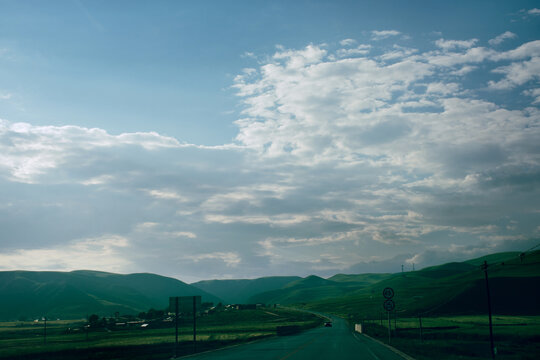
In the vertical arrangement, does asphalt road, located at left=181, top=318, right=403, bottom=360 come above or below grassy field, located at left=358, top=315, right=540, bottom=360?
above

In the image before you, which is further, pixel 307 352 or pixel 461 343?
pixel 461 343

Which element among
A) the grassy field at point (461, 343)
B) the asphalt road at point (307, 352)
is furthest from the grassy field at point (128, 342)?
the grassy field at point (461, 343)

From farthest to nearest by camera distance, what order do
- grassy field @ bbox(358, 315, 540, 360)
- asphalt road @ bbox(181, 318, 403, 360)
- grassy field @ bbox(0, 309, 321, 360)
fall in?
1. grassy field @ bbox(0, 309, 321, 360)
2. grassy field @ bbox(358, 315, 540, 360)
3. asphalt road @ bbox(181, 318, 403, 360)

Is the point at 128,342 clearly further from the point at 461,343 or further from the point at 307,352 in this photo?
the point at 461,343

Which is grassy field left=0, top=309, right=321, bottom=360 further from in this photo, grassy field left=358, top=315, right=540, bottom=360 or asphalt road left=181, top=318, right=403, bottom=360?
grassy field left=358, top=315, right=540, bottom=360

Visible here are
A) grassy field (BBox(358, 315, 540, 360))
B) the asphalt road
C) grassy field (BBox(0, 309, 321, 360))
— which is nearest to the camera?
the asphalt road

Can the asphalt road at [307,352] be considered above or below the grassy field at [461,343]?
above

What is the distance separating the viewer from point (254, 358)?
28422 millimetres

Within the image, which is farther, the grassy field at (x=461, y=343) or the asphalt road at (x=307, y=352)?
the grassy field at (x=461, y=343)

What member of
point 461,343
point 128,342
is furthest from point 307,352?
point 128,342

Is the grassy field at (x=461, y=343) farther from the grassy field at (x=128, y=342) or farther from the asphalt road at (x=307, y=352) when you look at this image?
the grassy field at (x=128, y=342)

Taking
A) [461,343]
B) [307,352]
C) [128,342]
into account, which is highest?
[307,352]

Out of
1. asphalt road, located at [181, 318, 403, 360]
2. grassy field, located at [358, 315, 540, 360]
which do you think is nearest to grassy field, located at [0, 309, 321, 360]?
asphalt road, located at [181, 318, 403, 360]

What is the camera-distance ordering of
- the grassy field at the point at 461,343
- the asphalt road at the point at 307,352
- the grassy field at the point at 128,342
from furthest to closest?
the grassy field at the point at 128,342 → the grassy field at the point at 461,343 → the asphalt road at the point at 307,352
